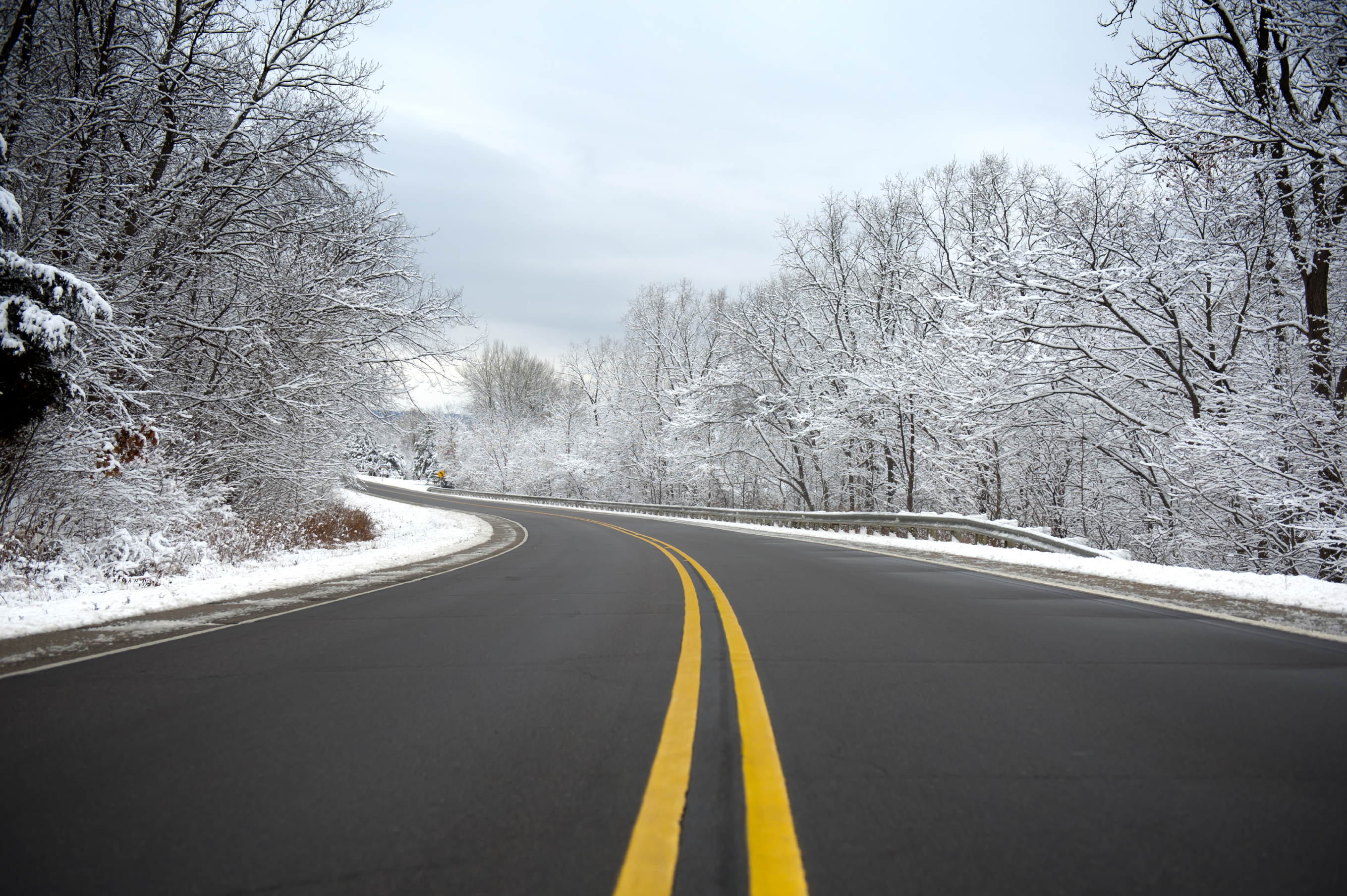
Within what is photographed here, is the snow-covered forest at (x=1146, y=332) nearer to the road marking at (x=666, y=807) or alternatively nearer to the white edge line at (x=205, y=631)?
the white edge line at (x=205, y=631)

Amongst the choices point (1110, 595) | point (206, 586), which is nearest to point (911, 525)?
point (1110, 595)

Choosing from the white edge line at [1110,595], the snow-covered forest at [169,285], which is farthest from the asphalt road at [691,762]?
the snow-covered forest at [169,285]

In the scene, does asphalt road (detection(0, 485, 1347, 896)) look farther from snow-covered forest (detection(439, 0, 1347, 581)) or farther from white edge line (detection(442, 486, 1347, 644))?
snow-covered forest (detection(439, 0, 1347, 581))

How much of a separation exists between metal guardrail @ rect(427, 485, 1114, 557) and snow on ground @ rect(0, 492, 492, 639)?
10804 mm

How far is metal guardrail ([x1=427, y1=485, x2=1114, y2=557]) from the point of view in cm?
1202

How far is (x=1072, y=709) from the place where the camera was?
341 cm

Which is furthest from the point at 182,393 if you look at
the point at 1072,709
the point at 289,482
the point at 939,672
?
the point at 1072,709

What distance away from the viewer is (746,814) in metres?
2.26

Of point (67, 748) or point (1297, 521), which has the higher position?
point (1297, 521)

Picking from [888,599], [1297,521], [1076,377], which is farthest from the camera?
[1076,377]

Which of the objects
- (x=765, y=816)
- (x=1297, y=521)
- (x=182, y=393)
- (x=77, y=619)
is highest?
(x=182, y=393)

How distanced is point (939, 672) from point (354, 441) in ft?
62.0

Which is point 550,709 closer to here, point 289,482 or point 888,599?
point 888,599

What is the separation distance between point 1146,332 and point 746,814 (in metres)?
15.2
